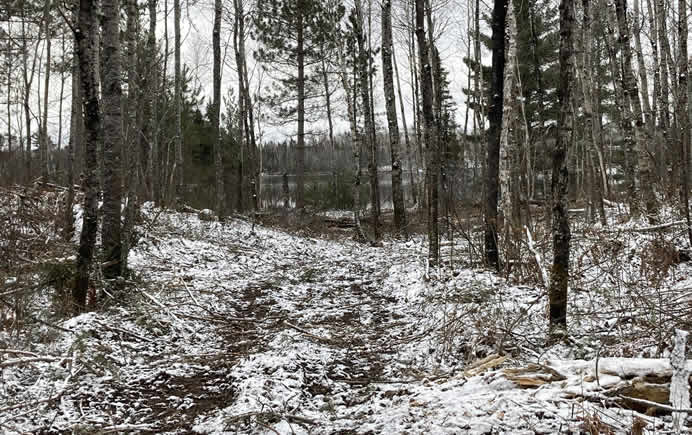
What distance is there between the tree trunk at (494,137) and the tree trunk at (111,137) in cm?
557

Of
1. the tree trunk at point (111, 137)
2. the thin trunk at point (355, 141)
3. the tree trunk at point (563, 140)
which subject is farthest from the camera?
the thin trunk at point (355, 141)

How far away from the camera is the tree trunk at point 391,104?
12491mm

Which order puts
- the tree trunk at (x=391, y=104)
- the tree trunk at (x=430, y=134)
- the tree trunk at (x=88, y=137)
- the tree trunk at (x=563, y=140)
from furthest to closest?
1. the tree trunk at (x=391, y=104)
2. the tree trunk at (x=430, y=134)
3. the tree trunk at (x=88, y=137)
4. the tree trunk at (x=563, y=140)

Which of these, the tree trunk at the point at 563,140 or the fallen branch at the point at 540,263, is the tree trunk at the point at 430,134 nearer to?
the fallen branch at the point at 540,263

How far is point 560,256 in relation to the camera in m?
4.00

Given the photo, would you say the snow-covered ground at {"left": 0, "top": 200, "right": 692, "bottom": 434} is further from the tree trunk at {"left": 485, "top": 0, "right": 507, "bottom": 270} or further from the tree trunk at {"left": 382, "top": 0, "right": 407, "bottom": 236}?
the tree trunk at {"left": 382, "top": 0, "right": 407, "bottom": 236}

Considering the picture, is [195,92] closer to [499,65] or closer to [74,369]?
[499,65]

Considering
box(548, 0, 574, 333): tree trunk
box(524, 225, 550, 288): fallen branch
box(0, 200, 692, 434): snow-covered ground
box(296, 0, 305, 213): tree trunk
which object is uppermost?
box(296, 0, 305, 213): tree trunk

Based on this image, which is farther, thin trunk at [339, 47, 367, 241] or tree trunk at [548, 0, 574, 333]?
thin trunk at [339, 47, 367, 241]

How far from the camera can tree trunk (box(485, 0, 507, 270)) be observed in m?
6.86

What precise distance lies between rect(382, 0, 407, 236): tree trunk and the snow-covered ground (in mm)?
7069

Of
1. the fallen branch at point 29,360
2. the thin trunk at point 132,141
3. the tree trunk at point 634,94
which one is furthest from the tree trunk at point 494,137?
the fallen branch at point 29,360

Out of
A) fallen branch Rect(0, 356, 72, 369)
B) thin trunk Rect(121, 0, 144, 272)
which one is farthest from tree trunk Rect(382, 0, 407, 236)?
fallen branch Rect(0, 356, 72, 369)

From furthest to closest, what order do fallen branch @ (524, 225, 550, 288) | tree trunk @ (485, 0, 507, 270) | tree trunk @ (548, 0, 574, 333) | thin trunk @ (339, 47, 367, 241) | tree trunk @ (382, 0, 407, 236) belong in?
thin trunk @ (339, 47, 367, 241)
tree trunk @ (382, 0, 407, 236)
tree trunk @ (485, 0, 507, 270)
fallen branch @ (524, 225, 550, 288)
tree trunk @ (548, 0, 574, 333)
